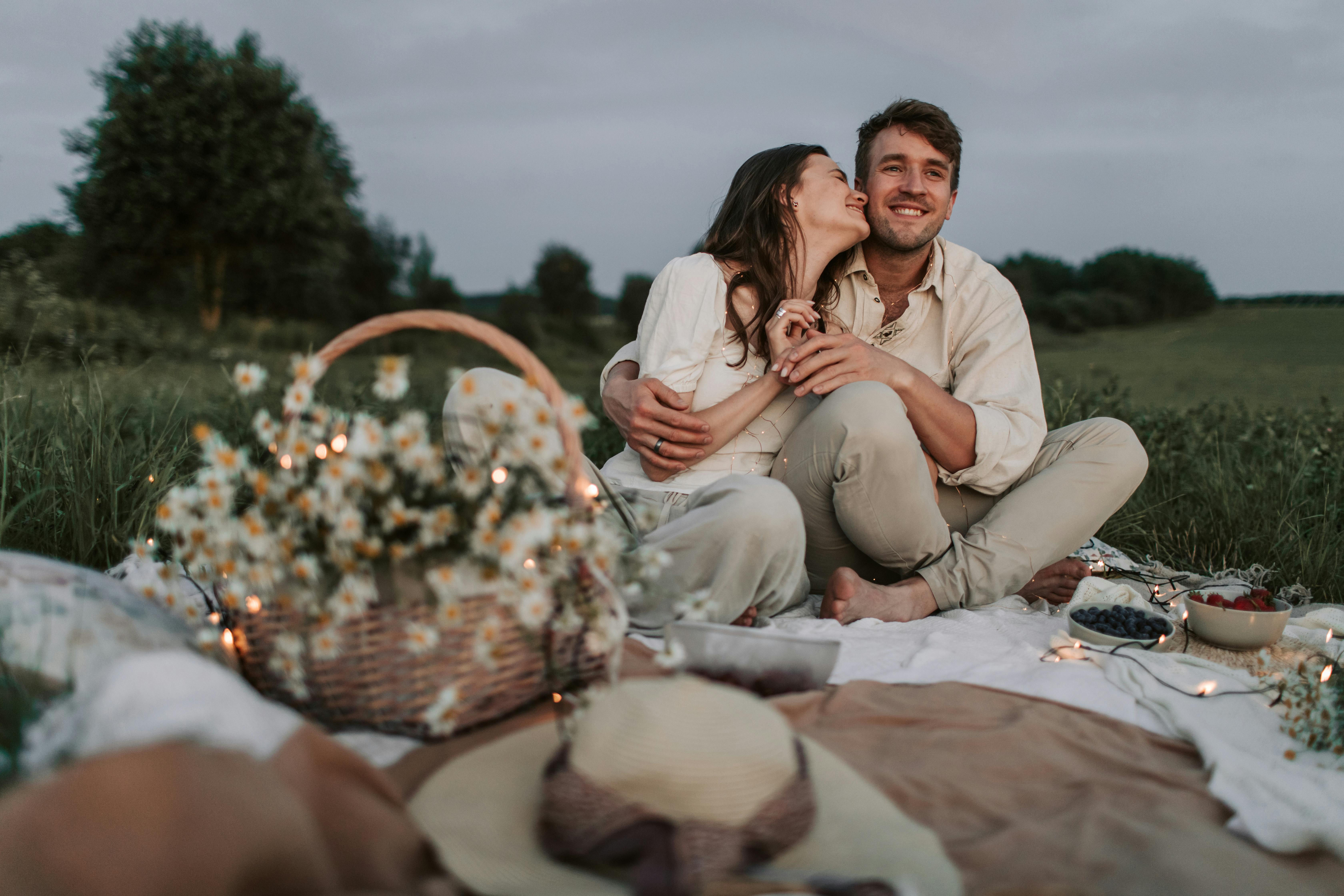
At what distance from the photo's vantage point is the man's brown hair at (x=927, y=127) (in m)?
3.29

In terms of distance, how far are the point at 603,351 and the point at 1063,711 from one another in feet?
72.3

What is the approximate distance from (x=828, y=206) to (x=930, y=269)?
613mm

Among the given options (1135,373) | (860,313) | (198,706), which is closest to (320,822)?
(198,706)

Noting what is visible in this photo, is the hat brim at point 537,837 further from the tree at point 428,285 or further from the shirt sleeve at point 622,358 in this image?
the tree at point 428,285

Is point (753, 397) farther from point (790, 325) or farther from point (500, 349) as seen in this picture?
point (500, 349)

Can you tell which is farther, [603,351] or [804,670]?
[603,351]

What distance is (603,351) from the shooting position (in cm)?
2350

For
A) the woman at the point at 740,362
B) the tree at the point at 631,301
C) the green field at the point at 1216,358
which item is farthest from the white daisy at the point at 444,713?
the tree at the point at 631,301

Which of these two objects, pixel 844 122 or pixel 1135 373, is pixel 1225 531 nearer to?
pixel 844 122

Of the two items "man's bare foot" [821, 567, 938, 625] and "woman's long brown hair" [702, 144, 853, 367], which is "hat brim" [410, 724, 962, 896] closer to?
"man's bare foot" [821, 567, 938, 625]

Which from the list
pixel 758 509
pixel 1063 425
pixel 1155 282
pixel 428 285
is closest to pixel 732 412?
pixel 758 509

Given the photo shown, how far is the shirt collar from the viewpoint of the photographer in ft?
10.7

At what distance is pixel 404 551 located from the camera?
1.37 m

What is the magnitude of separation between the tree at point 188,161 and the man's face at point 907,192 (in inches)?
628
